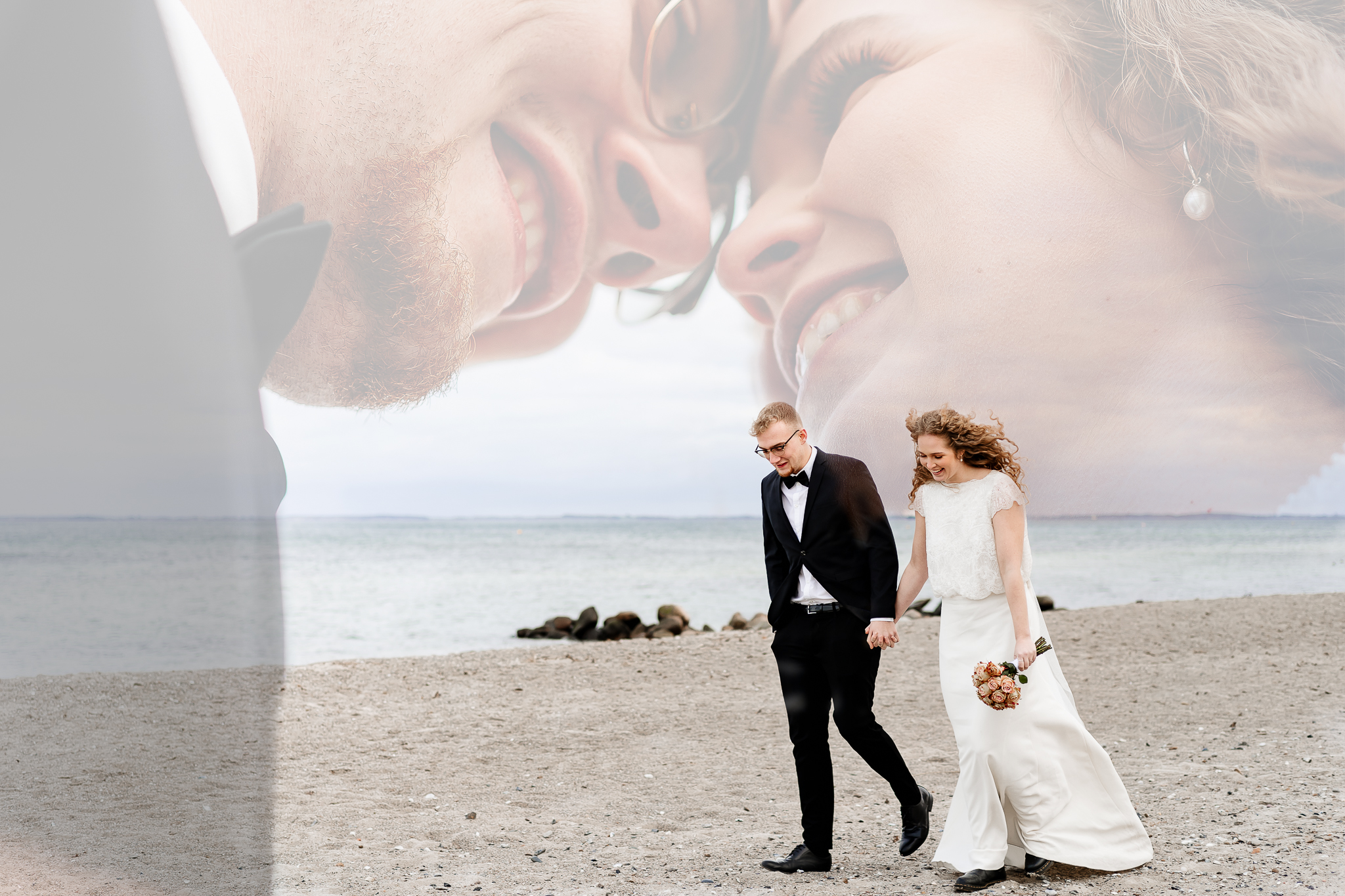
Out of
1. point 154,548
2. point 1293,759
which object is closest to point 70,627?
point 154,548

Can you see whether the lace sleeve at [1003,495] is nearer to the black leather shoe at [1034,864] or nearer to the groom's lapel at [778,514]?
the groom's lapel at [778,514]

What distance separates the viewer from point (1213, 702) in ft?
19.9

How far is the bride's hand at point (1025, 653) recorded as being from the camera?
9.36 ft

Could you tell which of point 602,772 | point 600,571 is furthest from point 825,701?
point 600,571

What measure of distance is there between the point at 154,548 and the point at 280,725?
1153 inches

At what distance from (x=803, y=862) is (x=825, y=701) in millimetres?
556

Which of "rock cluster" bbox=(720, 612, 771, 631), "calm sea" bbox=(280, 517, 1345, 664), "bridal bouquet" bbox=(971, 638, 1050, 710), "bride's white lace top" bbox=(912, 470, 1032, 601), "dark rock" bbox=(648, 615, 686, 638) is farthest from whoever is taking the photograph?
"calm sea" bbox=(280, 517, 1345, 664)

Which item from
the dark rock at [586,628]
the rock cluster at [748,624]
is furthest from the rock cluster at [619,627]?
the rock cluster at [748,624]

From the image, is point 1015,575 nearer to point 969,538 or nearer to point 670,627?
point 969,538

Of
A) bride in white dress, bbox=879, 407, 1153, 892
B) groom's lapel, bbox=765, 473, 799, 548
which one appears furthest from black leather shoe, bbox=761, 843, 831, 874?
groom's lapel, bbox=765, 473, 799, 548

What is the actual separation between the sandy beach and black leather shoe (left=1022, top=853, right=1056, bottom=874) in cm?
5

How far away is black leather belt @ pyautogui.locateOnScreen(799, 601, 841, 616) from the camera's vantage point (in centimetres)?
299

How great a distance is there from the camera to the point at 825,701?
306cm

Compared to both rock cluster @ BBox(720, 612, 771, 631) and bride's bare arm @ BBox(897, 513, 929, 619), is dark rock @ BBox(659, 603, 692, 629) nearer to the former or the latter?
rock cluster @ BBox(720, 612, 771, 631)
